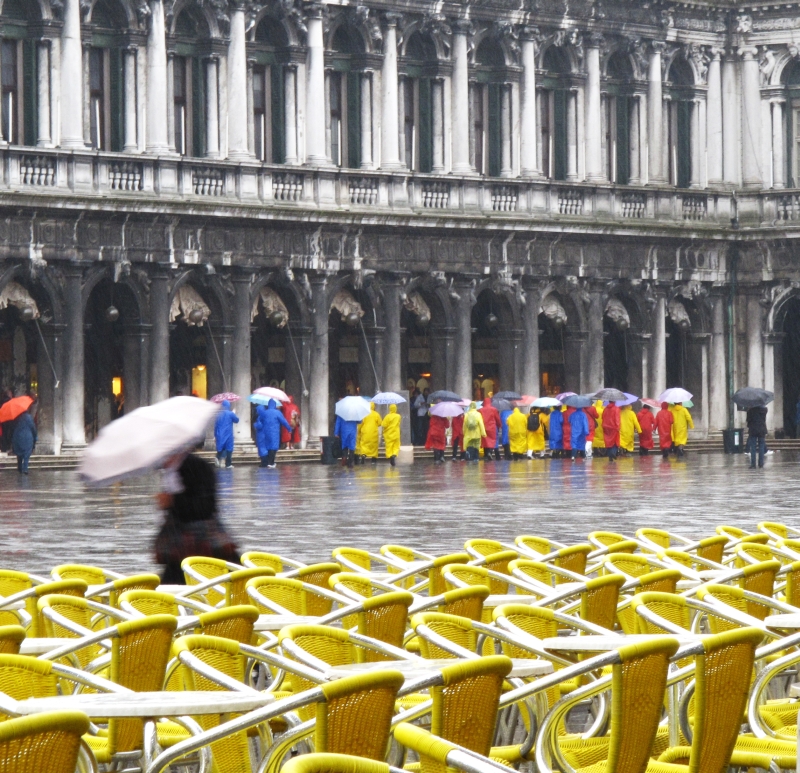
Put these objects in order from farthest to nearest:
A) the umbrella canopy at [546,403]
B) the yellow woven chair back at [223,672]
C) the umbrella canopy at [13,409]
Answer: the umbrella canopy at [546,403] < the umbrella canopy at [13,409] < the yellow woven chair back at [223,672]

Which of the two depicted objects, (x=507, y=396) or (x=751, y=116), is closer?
(x=507, y=396)

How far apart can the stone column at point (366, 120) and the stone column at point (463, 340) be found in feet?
11.6

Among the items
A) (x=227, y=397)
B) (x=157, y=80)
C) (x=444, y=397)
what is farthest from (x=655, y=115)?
(x=227, y=397)

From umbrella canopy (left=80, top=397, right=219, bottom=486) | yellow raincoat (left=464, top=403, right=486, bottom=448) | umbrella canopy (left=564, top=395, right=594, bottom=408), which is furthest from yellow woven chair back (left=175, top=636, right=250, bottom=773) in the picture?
umbrella canopy (left=564, top=395, right=594, bottom=408)

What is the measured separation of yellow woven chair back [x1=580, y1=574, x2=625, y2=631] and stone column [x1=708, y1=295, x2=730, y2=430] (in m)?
42.5

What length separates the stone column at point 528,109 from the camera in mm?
47531

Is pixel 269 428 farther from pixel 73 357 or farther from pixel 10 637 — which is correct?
pixel 10 637

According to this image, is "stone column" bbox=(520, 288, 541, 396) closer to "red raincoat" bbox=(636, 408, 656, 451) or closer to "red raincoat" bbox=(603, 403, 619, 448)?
"red raincoat" bbox=(636, 408, 656, 451)

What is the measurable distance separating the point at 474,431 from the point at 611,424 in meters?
3.61

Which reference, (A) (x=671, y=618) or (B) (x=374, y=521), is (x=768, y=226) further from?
(A) (x=671, y=618)

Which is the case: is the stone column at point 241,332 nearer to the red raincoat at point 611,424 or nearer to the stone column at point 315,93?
the stone column at point 315,93

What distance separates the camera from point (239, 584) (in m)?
9.87

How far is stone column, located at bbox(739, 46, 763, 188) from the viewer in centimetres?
5147

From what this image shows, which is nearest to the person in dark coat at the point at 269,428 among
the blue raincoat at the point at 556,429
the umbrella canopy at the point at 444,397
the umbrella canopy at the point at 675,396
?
the umbrella canopy at the point at 444,397
